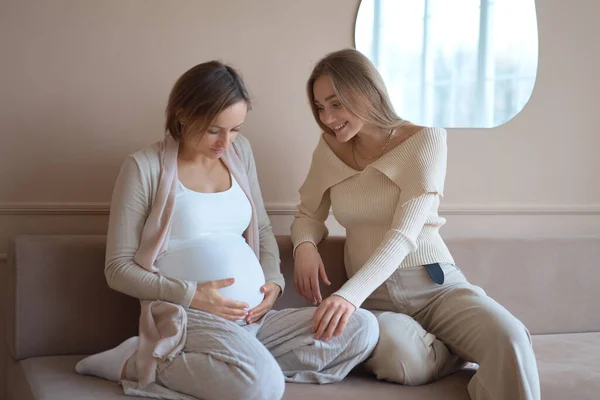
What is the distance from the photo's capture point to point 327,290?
2527mm

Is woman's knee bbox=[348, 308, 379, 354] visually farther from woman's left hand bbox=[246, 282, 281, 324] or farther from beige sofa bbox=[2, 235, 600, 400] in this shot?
woman's left hand bbox=[246, 282, 281, 324]

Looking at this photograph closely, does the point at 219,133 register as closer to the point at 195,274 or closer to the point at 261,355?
the point at 195,274

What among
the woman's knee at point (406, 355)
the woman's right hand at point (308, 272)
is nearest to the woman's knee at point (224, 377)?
the woman's knee at point (406, 355)

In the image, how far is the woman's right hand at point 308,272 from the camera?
2.35 meters

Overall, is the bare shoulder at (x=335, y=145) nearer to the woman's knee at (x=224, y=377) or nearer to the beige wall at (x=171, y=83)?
the beige wall at (x=171, y=83)

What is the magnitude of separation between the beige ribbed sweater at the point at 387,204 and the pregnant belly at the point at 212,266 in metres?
0.30

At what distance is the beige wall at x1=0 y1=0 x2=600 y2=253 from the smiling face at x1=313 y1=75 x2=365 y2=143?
0.43 meters

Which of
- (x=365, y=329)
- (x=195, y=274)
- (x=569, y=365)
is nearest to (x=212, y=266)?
(x=195, y=274)

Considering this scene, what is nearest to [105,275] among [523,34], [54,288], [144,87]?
[54,288]

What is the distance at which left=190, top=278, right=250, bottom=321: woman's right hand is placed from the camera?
6.73 ft

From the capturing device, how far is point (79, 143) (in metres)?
2.52

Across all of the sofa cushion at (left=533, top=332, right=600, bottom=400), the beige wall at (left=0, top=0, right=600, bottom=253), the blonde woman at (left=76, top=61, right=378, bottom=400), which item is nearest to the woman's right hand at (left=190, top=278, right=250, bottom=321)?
the blonde woman at (left=76, top=61, right=378, bottom=400)

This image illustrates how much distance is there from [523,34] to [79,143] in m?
Result: 1.68

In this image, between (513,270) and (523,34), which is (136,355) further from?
(523,34)
